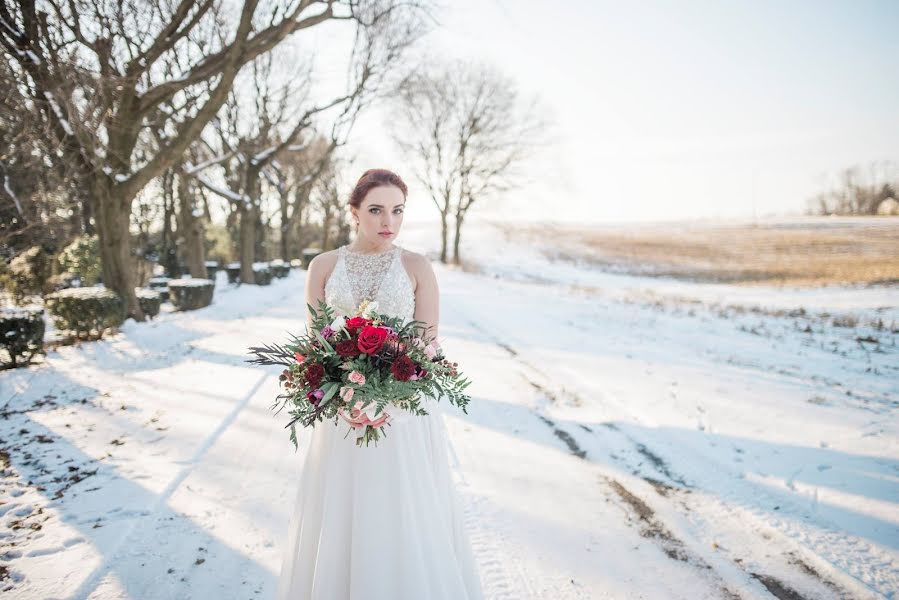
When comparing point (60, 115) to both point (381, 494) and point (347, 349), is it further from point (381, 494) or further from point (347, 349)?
point (381, 494)

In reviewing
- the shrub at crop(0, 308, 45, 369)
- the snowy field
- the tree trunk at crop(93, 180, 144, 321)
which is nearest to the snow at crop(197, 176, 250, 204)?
the tree trunk at crop(93, 180, 144, 321)

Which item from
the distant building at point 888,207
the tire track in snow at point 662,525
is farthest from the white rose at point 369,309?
the distant building at point 888,207

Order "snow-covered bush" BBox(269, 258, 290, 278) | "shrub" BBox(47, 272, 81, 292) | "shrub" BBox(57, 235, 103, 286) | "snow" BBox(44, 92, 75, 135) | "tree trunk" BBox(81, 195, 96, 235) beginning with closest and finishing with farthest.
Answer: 1. "snow" BBox(44, 92, 75, 135)
2. "shrub" BBox(47, 272, 81, 292)
3. "shrub" BBox(57, 235, 103, 286)
4. "tree trunk" BBox(81, 195, 96, 235)
5. "snow-covered bush" BBox(269, 258, 290, 278)

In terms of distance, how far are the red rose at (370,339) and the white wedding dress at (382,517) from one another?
0.58m

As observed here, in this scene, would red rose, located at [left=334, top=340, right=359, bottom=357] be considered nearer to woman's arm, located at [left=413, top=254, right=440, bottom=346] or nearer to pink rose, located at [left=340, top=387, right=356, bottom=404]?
pink rose, located at [left=340, top=387, right=356, bottom=404]

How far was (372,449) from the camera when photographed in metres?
2.29

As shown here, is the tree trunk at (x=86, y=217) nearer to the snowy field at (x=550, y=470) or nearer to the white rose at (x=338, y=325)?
the snowy field at (x=550, y=470)

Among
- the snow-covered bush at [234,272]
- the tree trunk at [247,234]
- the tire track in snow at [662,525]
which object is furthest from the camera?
the snow-covered bush at [234,272]

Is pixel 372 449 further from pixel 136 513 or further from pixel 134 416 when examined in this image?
pixel 134 416

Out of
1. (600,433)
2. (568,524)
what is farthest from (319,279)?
(600,433)

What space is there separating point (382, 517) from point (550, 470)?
2.52 metres

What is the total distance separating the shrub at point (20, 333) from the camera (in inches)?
281

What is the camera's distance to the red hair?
2.56 m

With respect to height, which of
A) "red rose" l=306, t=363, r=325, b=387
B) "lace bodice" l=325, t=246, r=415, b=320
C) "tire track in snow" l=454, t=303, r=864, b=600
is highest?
"lace bodice" l=325, t=246, r=415, b=320
